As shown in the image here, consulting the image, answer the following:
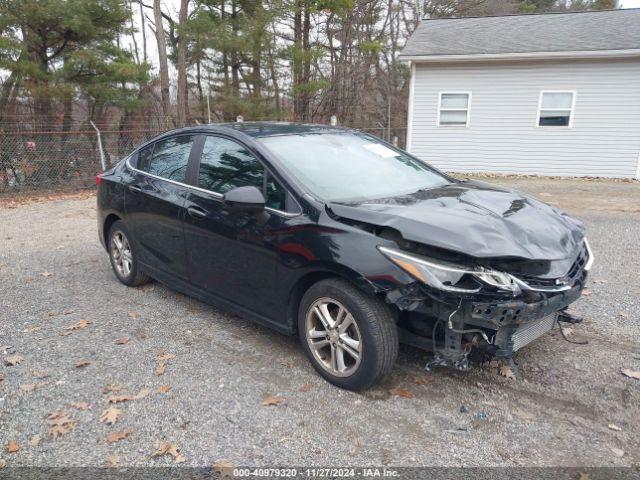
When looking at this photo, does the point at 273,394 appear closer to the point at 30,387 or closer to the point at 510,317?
the point at 510,317

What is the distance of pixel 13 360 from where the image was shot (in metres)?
3.54

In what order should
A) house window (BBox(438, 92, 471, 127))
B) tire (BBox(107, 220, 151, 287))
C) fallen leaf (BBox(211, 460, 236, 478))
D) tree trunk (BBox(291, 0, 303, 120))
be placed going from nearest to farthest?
fallen leaf (BBox(211, 460, 236, 478)), tire (BBox(107, 220, 151, 287)), house window (BBox(438, 92, 471, 127)), tree trunk (BBox(291, 0, 303, 120))

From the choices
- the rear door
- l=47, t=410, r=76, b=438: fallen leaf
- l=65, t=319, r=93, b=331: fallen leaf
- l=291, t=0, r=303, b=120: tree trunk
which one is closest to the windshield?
the rear door

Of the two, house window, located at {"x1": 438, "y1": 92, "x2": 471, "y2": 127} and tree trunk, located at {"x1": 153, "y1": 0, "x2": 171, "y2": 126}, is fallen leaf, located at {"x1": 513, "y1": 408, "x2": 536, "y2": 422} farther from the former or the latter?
tree trunk, located at {"x1": 153, "y1": 0, "x2": 171, "y2": 126}

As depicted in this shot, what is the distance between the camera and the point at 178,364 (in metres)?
3.49

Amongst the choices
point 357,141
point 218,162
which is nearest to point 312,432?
point 218,162

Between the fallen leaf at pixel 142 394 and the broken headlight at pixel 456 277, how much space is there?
1839 mm

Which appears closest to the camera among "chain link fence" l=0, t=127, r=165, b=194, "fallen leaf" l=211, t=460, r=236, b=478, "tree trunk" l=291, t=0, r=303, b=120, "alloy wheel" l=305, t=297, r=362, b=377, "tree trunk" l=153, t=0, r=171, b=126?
"fallen leaf" l=211, t=460, r=236, b=478

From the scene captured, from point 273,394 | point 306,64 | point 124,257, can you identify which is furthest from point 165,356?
point 306,64

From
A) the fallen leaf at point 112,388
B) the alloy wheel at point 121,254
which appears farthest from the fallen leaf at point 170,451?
the alloy wheel at point 121,254

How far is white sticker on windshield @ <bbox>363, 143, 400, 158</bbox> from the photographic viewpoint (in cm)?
423

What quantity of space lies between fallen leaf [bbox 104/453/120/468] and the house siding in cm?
1445

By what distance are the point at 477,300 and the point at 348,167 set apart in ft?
5.22

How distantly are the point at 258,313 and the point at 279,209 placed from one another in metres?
0.81
